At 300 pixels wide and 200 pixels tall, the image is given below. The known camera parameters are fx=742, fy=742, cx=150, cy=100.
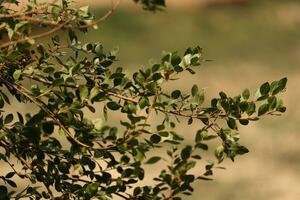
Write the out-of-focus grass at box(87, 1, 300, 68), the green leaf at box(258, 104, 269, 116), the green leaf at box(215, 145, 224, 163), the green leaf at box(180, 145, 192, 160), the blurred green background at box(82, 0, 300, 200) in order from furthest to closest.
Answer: the out-of-focus grass at box(87, 1, 300, 68) → the blurred green background at box(82, 0, 300, 200) → the green leaf at box(258, 104, 269, 116) → the green leaf at box(215, 145, 224, 163) → the green leaf at box(180, 145, 192, 160)

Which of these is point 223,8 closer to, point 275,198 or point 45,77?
point 275,198

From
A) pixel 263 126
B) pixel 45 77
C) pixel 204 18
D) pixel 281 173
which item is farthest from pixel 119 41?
pixel 45 77

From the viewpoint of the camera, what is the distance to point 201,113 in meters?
2.93

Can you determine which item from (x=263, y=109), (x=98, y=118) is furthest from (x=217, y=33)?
(x=98, y=118)

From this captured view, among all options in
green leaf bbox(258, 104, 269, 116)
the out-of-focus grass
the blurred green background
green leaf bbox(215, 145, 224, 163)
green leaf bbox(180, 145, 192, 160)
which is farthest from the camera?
the out-of-focus grass

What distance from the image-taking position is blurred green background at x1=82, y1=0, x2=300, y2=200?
7754 mm

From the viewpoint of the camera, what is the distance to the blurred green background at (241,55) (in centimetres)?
775

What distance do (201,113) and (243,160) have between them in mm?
5378

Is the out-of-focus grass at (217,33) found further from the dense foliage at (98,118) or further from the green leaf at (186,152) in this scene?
the green leaf at (186,152)

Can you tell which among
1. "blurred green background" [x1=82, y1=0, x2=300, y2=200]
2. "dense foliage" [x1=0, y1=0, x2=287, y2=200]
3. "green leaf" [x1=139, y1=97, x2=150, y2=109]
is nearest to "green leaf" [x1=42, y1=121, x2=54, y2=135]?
"dense foliage" [x1=0, y1=0, x2=287, y2=200]

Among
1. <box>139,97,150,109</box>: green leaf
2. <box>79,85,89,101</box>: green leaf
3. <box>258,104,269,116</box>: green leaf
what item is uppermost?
<box>258,104,269,116</box>: green leaf

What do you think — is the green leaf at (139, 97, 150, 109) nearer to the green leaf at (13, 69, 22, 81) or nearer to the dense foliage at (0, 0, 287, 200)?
the dense foliage at (0, 0, 287, 200)

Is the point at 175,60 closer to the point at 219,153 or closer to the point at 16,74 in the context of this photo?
the point at 219,153

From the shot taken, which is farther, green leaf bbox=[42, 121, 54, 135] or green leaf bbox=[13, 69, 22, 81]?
green leaf bbox=[13, 69, 22, 81]
